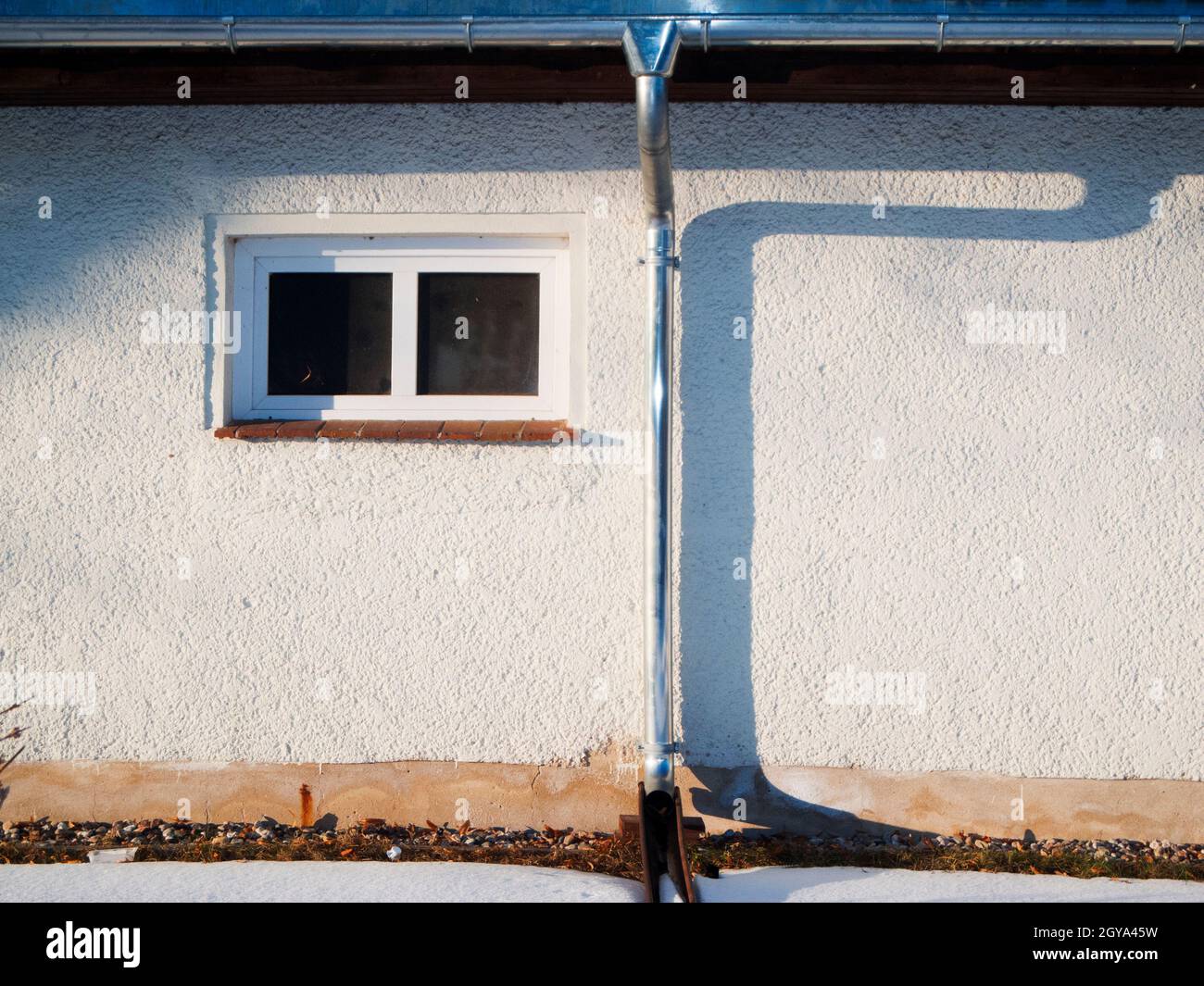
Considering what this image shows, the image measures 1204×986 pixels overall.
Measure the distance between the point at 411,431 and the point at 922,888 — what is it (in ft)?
8.04

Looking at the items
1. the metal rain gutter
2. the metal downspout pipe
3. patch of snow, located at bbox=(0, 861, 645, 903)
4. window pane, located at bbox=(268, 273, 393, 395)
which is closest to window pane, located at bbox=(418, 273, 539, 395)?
window pane, located at bbox=(268, 273, 393, 395)

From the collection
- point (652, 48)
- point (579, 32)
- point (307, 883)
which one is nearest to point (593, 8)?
point (579, 32)

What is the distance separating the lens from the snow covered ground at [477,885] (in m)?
2.88

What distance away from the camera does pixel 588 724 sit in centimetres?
363

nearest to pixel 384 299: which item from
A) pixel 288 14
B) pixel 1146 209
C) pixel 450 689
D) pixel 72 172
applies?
pixel 288 14

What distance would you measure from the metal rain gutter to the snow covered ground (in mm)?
2874

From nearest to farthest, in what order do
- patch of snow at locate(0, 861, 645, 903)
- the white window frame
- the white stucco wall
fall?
patch of snow at locate(0, 861, 645, 903), the white stucco wall, the white window frame

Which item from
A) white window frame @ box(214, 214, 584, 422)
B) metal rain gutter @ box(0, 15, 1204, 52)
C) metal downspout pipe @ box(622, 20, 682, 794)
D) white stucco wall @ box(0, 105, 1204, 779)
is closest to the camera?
metal rain gutter @ box(0, 15, 1204, 52)

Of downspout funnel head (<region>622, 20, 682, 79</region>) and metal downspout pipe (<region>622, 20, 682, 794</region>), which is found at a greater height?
downspout funnel head (<region>622, 20, 682, 79</region>)

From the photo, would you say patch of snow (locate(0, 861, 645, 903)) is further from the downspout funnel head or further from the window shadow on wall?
the downspout funnel head

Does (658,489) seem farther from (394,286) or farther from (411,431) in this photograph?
(394,286)

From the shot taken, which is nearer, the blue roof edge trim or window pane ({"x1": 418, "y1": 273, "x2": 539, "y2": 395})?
the blue roof edge trim

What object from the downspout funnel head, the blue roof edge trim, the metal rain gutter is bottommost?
the downspout funnel head

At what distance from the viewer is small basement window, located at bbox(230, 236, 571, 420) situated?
3.80 metres
